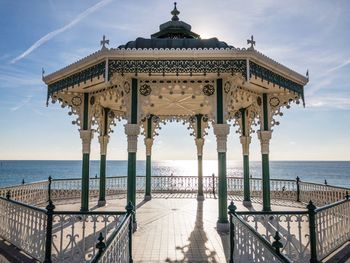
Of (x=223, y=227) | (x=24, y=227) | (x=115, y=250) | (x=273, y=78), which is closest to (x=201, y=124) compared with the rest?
(x=273, y=78)

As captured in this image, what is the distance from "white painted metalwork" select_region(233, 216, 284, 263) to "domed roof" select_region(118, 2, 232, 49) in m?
5.68

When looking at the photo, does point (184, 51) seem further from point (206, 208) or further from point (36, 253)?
point (206, 208)

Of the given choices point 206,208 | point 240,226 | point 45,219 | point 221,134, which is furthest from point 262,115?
point 45,219

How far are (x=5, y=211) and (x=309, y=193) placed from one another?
11.5 m

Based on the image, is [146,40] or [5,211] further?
[146,40]

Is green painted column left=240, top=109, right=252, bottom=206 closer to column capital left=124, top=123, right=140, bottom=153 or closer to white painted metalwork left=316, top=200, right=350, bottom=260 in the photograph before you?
white painted metalwork left=316, top=200, right=350, bottom=260

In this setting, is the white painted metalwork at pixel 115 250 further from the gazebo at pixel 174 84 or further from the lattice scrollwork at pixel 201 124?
the lattice scrollwork at pixel 201 124

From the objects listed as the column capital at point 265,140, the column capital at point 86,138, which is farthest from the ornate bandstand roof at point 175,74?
the column capital at point 86,138

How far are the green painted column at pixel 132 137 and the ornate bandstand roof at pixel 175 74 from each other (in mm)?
157

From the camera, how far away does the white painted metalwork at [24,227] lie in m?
5.51

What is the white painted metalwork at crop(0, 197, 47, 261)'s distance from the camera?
5.51 metres

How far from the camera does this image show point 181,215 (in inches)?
384

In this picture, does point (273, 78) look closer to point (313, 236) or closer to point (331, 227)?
point (331, 227)

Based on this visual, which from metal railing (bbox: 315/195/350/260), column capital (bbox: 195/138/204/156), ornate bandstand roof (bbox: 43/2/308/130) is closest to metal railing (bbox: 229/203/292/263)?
metal railing (bbox: 315/195/350/260)
